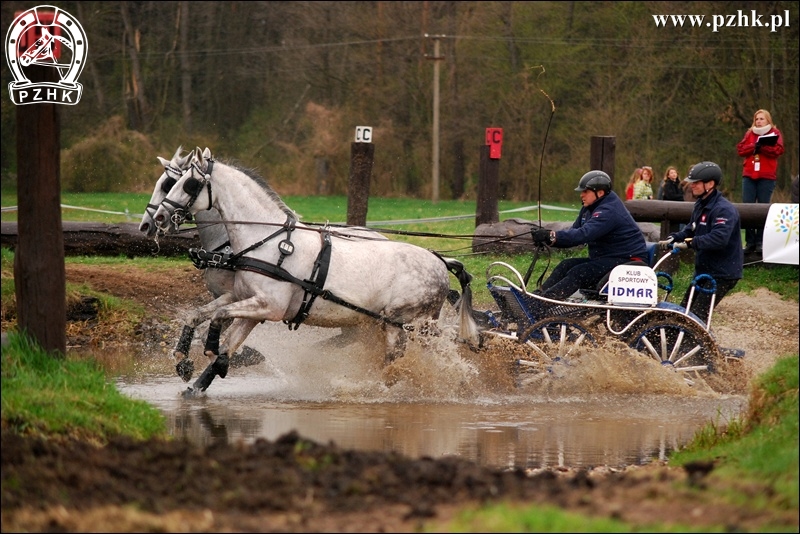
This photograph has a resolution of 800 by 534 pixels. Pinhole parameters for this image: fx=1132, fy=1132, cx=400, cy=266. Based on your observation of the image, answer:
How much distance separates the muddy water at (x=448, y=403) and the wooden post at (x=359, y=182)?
3.84 m

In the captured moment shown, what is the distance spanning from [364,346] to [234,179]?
1922 millimetres

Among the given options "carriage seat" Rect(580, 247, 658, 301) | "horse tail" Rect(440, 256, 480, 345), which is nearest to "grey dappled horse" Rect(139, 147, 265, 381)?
"horse tail" Rect(440, 256, 480, 345)

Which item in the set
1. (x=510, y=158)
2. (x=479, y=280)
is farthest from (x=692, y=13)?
(x=479, y=280)

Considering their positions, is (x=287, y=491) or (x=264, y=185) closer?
(x=287, y=491)

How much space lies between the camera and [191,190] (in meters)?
9.40

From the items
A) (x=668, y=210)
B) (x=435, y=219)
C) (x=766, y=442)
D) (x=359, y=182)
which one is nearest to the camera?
(x=766, y=442)

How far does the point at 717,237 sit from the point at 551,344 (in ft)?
5.75

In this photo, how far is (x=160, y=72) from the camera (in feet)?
144

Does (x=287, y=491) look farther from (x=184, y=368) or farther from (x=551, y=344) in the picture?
(x=551, y=344)

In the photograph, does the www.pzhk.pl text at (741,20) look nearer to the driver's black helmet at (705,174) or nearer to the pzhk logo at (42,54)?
the driver's black helmet at (705,174)

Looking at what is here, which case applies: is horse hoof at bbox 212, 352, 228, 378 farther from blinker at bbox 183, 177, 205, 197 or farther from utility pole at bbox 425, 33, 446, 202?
utility pole at bbox 425, 33, 446, 202

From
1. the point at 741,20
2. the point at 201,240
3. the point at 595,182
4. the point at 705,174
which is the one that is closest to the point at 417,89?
the point at 741,20

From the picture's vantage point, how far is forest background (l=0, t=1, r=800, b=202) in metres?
31.7

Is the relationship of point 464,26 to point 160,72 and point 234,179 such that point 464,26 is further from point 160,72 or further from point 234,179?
point 234,179
